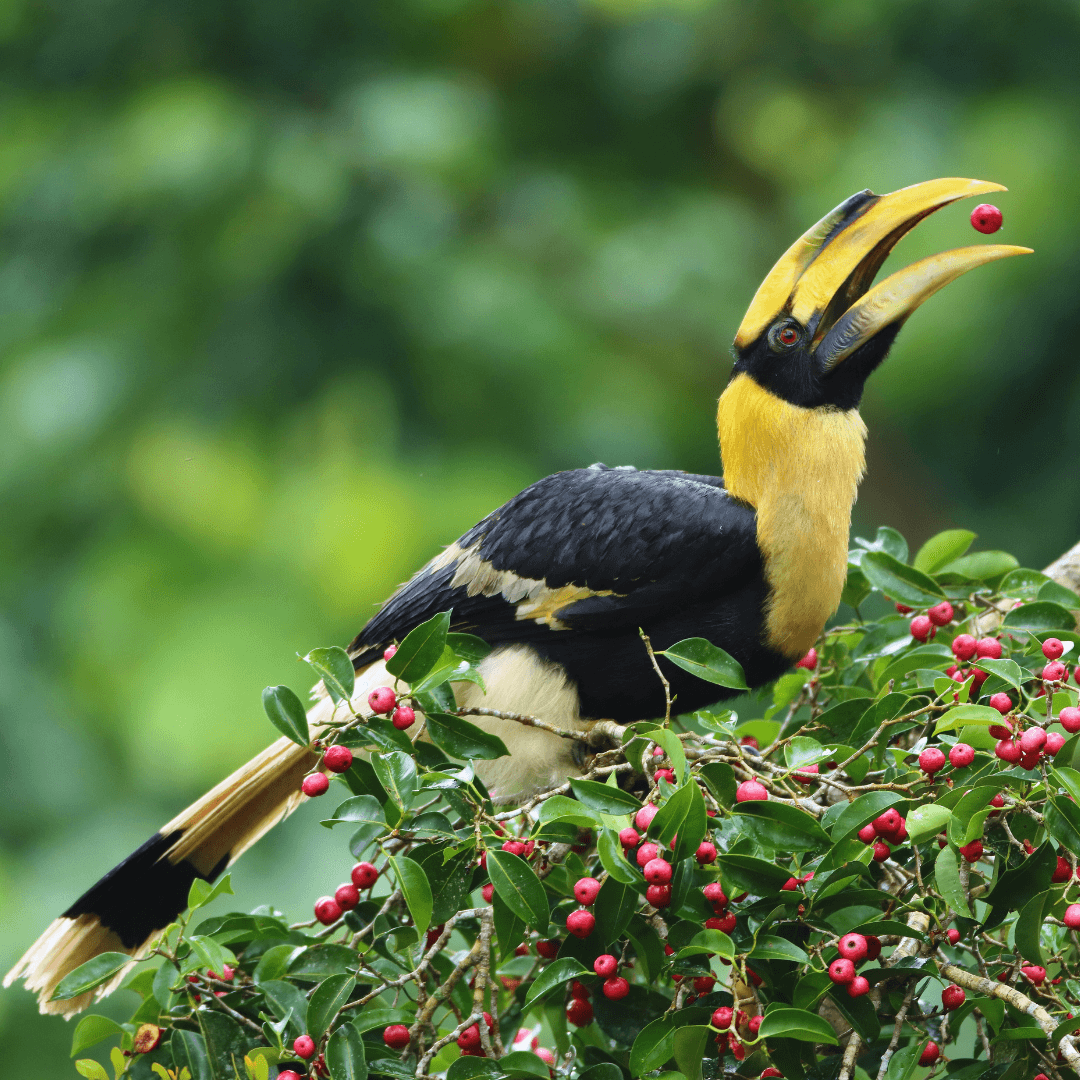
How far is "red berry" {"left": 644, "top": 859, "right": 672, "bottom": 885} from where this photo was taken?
1171 millimetres

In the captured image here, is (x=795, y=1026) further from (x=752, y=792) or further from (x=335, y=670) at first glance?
(x=335, y=670)

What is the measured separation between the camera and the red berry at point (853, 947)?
116 cm

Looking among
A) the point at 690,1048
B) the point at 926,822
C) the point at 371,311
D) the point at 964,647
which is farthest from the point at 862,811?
the point at 371,311

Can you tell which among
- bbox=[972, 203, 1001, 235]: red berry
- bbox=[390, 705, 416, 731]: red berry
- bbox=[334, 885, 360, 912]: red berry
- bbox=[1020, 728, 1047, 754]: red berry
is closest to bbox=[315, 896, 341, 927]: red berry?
bbox=[334, 885, 360, 912]: red berry

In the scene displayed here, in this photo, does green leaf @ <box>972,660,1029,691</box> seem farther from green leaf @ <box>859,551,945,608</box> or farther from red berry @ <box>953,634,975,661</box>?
green leaf @ <box>859,551,945,608</box>

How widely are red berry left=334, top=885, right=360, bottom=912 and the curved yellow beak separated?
1053 mm

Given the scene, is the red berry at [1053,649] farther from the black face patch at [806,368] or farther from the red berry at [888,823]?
the black face patch at [806,368]

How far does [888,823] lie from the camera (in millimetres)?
1263

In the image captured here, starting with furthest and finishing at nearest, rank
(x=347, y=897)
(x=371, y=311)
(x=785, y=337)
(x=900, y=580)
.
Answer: (x=371, y=311) → (x=785, y=337) → (x=900, y=580) → (x=347, y=897)

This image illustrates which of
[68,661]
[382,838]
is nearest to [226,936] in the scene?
[382,838]

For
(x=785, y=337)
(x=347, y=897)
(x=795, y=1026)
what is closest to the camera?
(x=795, y=1026)

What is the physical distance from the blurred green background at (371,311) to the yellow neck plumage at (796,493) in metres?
2.39

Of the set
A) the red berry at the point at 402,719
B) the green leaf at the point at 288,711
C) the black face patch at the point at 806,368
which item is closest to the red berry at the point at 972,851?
the red berry at the point at 402,719

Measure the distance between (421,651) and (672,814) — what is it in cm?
33
